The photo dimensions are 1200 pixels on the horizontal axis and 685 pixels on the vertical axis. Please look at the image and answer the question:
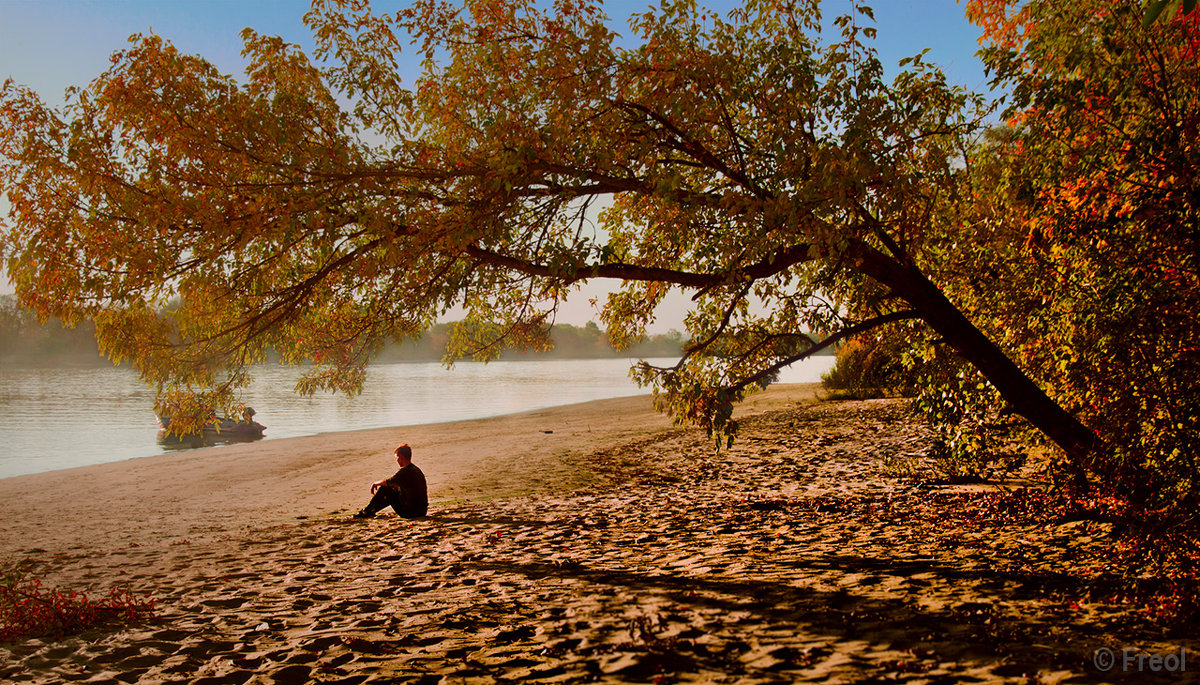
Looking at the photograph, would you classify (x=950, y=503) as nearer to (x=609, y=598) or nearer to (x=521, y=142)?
(x=609, y=598)

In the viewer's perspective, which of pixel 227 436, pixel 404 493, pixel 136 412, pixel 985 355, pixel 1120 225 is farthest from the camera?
pixel 136 412

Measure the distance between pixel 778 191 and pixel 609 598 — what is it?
169 inches

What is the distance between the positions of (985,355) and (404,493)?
8907 millimetres

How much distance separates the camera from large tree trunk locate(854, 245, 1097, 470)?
7.92 meters

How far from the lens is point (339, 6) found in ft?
28.9

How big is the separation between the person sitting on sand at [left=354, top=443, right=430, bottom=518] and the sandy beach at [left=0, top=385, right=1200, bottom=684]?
0.38 metres

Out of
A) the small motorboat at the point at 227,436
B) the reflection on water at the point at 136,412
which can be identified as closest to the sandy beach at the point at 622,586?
the reflection on water at the point at 136,412

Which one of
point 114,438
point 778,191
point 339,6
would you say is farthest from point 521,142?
point 114,438

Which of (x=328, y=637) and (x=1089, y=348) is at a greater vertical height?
(x=1089, y=348)

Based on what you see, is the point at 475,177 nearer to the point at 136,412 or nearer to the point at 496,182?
the point at 496,182

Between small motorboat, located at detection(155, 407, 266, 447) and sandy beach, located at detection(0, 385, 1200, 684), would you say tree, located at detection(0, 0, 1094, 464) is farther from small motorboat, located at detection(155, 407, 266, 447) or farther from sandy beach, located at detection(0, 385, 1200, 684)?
small motorboat, located at detection(155, 407, 266, 447)

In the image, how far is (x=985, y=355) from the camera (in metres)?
8.30

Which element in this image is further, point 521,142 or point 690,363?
point 690,363

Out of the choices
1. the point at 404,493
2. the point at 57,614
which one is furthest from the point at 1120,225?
the point at 57,614
